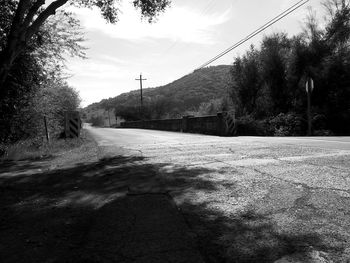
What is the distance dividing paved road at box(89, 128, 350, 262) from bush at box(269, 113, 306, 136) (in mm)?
18182

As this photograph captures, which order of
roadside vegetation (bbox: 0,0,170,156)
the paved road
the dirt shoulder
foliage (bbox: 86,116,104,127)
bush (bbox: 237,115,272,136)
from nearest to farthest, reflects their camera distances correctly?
the paved road < the dirt shoulder < roadside vegetation (bbox: 0,0,170,156) < bush (bbox: 237,115,272,136) < foliage (bbox: 86,116,104,127)

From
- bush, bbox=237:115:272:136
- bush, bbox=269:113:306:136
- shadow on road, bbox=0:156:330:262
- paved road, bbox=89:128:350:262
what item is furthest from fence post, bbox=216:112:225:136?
shadow on road, bbox=0:156:330:262

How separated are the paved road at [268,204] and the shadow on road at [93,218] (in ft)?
0.04

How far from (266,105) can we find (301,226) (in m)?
33.5

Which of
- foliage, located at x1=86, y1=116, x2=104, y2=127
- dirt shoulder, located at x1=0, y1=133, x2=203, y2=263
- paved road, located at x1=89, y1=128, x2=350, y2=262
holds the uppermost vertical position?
paved road, located at x1=89, y1=128, x2=350, y2=262

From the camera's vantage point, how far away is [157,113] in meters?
86.3

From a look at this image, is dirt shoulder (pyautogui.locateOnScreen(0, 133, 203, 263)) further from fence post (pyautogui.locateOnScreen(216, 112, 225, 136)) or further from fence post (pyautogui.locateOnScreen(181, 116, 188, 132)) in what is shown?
fence post (pyautogui.locateOnScreen(181, 116, 188, 132))

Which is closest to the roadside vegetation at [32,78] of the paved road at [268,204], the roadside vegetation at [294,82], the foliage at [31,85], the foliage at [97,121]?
the foliage at [31,85]

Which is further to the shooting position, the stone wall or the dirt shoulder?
the stone wall

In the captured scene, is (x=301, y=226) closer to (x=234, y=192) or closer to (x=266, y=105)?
(x=234, y=192)

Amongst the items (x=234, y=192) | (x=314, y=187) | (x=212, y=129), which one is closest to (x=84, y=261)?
(x=234, y=192)

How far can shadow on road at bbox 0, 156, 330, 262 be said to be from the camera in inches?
150

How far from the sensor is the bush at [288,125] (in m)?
26.9

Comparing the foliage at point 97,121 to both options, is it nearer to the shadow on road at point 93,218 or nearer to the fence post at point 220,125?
the fence post at point 220,125
